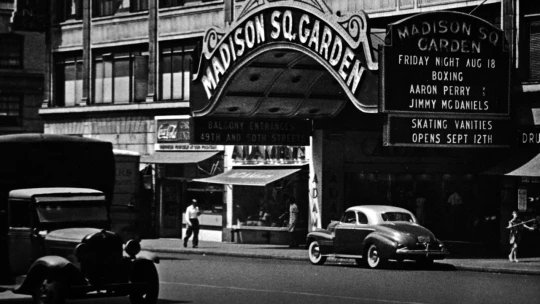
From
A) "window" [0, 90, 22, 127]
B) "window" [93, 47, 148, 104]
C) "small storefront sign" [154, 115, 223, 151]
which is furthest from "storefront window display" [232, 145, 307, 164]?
"window" [0, 90, 22, 127]

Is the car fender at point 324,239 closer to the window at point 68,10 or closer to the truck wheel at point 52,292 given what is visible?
the truck wheel at point 52,292

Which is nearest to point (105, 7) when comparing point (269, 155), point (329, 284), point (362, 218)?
point (269, 155)

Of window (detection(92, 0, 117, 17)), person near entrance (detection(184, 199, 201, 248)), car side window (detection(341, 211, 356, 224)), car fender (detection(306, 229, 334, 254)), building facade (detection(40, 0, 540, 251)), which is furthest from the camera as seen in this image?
window (detection(92, 0, 117, 17))

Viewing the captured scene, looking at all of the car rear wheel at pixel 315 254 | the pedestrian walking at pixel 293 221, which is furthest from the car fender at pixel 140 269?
the pedestrian walking at pixel 293 221

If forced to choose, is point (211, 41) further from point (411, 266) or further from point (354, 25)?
point (411, 266)

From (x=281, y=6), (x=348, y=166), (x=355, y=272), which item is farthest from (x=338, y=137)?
(x=355, y=272)

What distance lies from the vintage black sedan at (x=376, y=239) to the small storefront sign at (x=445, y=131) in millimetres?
2611

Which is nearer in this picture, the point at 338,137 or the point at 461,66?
the point at 461,66

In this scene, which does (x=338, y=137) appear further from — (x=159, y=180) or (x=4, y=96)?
(x=4, y=96)

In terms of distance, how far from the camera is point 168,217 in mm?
51812

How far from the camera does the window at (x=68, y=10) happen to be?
56562 mm

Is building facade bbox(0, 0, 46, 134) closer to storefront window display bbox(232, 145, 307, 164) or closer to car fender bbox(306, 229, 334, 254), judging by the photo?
storefront window display bbox(232, 145, 307, 164)

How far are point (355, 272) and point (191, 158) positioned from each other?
18769mm

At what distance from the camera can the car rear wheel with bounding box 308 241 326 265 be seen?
3534 centimetres
